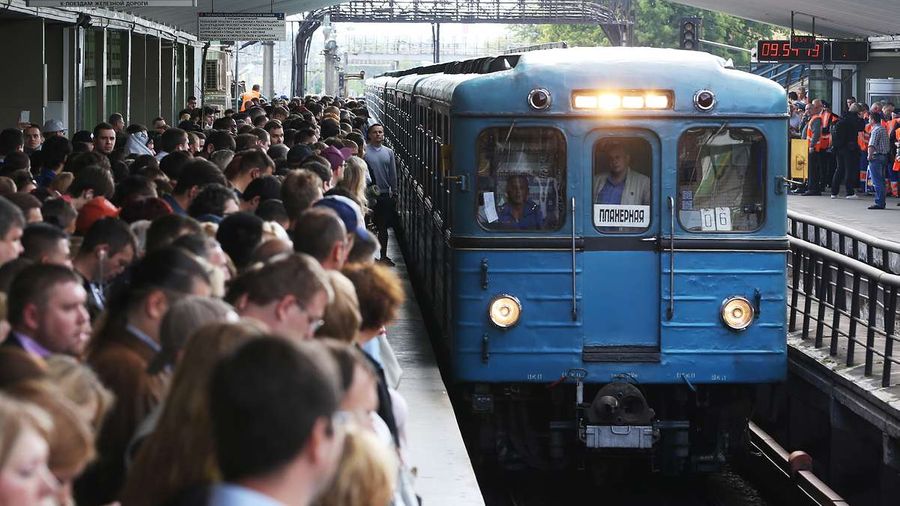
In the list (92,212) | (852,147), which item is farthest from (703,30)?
(92,212)

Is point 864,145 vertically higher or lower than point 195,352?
lower

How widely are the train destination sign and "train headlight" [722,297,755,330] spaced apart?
28.9 inches

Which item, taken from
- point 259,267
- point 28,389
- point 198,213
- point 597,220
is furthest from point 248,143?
point 28,389

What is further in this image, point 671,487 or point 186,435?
point 671,487

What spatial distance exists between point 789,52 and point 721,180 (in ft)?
68.2

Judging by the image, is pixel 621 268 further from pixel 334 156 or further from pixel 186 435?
pixel 186 435

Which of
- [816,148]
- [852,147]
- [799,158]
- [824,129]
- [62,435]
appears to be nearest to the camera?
[62,435]

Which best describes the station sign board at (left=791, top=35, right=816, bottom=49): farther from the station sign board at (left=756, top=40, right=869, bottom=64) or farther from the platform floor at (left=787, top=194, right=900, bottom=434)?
the platform floor at (left=787, top=194, right=900, bottom=434)

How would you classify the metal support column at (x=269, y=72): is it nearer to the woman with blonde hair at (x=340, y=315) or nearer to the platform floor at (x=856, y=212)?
the platform floor at (x=856, y=212)

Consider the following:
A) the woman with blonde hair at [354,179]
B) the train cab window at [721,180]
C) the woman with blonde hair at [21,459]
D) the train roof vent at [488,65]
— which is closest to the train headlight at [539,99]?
the train roof vent at [488,65]

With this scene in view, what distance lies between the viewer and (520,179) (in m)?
10.3

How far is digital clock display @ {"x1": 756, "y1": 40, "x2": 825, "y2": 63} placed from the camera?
30266 mm

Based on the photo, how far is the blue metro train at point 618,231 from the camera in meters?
10.2

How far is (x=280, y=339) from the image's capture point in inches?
120
